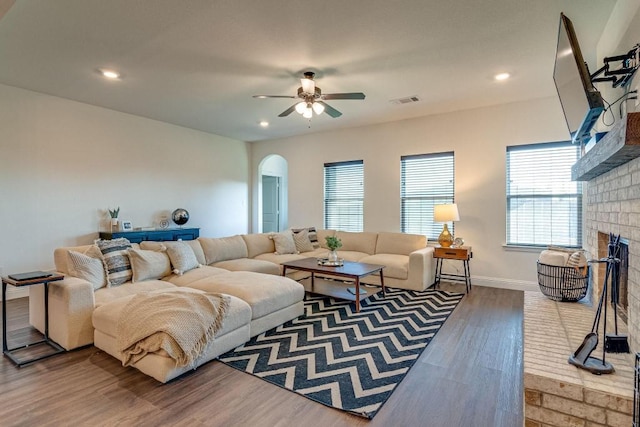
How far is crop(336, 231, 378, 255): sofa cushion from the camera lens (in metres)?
5.61

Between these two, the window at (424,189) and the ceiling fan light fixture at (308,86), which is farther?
the window at (424,189)

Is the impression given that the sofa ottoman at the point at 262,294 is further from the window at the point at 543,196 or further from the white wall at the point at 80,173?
the window at the point at 543,196

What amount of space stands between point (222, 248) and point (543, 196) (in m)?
4.73

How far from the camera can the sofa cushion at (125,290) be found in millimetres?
2936

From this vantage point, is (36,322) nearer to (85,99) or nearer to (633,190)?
(85,99)

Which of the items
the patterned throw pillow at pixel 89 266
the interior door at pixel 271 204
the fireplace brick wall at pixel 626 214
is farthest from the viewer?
the interior door at pixel 271 204

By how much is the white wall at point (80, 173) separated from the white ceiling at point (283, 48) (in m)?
0.40

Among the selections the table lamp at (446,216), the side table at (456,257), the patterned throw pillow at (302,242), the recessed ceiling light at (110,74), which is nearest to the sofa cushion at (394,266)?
the side table at (456,257)

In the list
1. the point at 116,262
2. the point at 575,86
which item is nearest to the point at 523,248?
the point at 575,86

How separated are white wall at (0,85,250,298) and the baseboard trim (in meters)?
5.15

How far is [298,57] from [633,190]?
287cm

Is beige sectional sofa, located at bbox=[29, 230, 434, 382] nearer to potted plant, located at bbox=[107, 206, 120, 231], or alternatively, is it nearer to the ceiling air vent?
potted plant, located at bbox=[107, 206, 120, 231]

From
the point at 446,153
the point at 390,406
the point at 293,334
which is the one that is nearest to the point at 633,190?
the point at 390,406

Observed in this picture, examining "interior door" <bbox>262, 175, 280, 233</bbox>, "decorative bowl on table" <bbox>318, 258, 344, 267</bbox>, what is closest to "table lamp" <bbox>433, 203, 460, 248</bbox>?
"decorative bowl on table" <bbox>318, 258, 344, 267</bbox>
